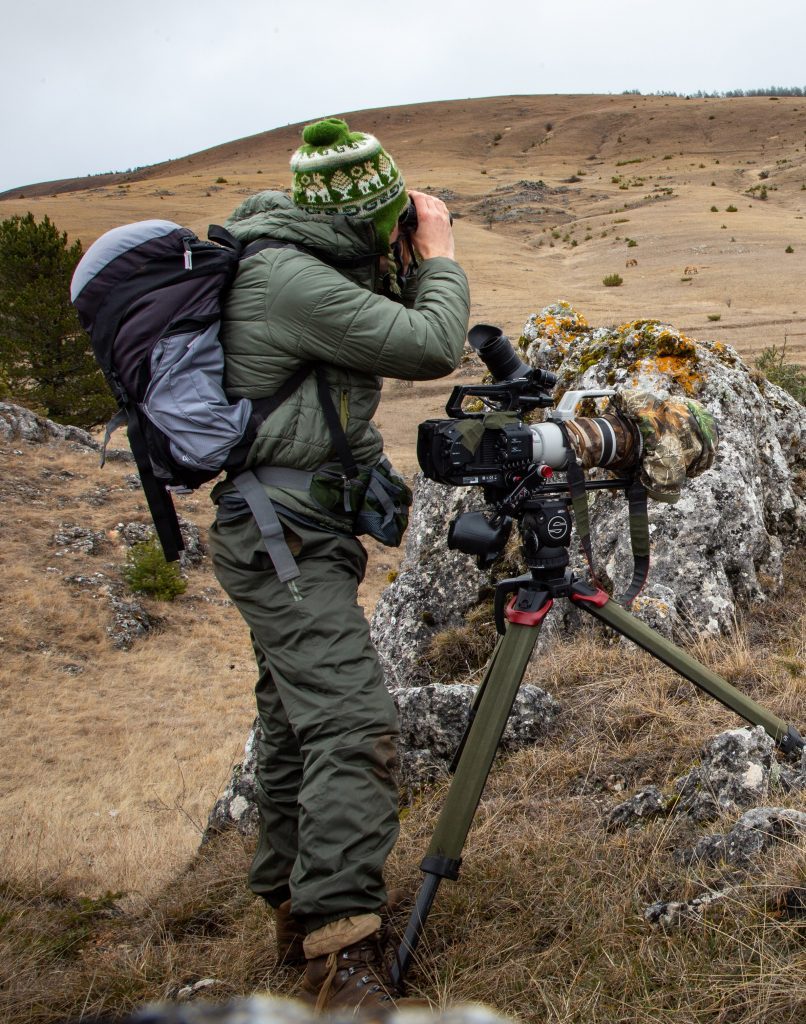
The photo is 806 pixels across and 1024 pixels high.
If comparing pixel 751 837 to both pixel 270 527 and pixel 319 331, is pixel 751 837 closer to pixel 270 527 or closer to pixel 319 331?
pixel 270 527

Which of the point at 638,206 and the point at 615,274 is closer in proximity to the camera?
the point at 615,274

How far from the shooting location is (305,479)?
244cm

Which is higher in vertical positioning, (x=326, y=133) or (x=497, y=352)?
(x=326, y=133)

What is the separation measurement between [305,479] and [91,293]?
2.50ft

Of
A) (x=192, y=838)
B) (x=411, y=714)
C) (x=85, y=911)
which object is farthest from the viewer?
(x=192, y=838)

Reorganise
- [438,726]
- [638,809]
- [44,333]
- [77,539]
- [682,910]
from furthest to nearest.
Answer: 1. [44,333]
2. [77,539]
3. [438,726]
4. [638,809]
5. [682,910]

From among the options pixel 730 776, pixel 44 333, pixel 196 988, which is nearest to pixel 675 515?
pixel 730 776

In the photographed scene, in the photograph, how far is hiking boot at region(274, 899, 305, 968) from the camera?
2.50m

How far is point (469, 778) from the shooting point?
2303 mm

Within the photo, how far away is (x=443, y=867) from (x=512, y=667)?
0.55m

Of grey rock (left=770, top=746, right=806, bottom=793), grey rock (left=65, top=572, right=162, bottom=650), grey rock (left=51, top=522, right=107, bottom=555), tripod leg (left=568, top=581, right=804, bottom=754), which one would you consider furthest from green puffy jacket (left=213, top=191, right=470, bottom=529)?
grey rock (left=51, top=522, right=107, bottom=555)

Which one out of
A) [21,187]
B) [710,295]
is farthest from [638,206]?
[21,187]

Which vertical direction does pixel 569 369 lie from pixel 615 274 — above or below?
above

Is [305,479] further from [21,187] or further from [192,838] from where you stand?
[21,187]
